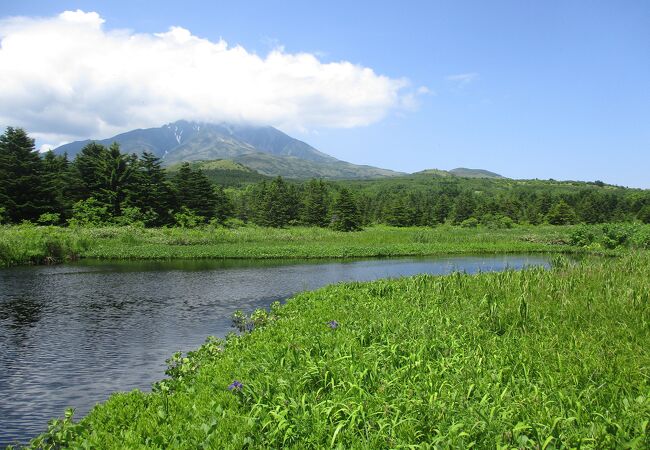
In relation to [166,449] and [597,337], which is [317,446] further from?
[597,337]

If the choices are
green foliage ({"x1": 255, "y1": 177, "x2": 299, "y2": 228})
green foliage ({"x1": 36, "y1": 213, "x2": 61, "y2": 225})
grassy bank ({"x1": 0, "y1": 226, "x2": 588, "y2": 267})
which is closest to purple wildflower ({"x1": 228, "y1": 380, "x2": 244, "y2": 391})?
grassy bank ({"x1": 0, "y1": 226, "x2": 588, "y2": 267})

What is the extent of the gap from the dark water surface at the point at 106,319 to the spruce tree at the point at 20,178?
91.2 feet

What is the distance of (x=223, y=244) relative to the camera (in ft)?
164

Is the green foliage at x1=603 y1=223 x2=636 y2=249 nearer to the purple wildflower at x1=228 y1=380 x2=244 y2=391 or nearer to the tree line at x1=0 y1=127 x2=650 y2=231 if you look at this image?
the tree line at x1=0 y1=127 x2=650 y2=231

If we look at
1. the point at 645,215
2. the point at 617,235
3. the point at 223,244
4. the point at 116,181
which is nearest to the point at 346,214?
the point at 223,244

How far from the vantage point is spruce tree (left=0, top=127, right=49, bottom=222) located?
54.5 meters

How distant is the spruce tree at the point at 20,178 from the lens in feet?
179

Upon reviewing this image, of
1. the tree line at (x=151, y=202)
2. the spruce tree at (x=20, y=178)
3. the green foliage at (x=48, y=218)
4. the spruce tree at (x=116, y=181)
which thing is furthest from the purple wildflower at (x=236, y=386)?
the spruce tree at (x=116, y=181)

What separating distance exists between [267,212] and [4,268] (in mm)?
52675

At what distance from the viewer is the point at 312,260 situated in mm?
40688

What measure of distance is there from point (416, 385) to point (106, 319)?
14452 mm

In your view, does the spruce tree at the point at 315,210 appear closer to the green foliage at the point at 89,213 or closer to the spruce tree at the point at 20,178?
the green foliage at the point at 89,213

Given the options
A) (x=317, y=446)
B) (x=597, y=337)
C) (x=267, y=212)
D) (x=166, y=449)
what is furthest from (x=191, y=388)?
(x=267, y=212)

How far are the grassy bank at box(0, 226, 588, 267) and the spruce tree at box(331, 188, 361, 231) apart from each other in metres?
17.6
